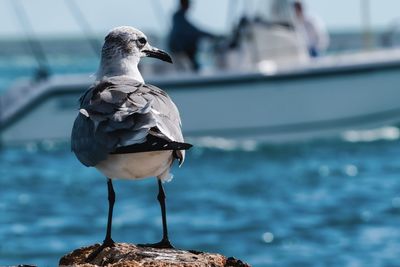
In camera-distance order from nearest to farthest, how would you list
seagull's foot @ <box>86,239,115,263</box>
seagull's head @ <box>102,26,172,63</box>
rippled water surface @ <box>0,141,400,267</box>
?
seagull's foot @ <box>86,239,115,263</box>, seagull's head @ <box>102,26,172,63</box>, rippled water surface @ <box>0,141,400,267</box>

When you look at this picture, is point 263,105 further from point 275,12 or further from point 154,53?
point 154,53

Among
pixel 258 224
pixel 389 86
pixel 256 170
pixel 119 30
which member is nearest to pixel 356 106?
pixel 389 86

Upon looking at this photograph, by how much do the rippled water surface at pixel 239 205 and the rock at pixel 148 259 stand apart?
774cm

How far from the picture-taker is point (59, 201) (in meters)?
19.0

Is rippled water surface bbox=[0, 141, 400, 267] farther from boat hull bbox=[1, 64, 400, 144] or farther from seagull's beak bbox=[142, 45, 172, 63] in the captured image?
seagull's beak bbox=[142, 45, 172, 63]

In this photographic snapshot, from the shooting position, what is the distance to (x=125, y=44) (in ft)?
22.9

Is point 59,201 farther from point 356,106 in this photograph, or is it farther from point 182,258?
point 182,258

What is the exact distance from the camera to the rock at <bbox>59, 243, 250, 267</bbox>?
612 centimetres

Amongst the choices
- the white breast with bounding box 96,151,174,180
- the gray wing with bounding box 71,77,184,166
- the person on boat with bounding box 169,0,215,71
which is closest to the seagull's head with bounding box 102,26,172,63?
the gray wing with bounding box 71,77,184,166

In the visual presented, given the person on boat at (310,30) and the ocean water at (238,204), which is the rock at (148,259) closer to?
the ocean water at (238,204)

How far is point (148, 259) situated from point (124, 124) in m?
0.63

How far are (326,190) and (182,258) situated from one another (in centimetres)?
1338

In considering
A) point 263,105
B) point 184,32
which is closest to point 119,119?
point 184,32

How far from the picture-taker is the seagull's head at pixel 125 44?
694cm
